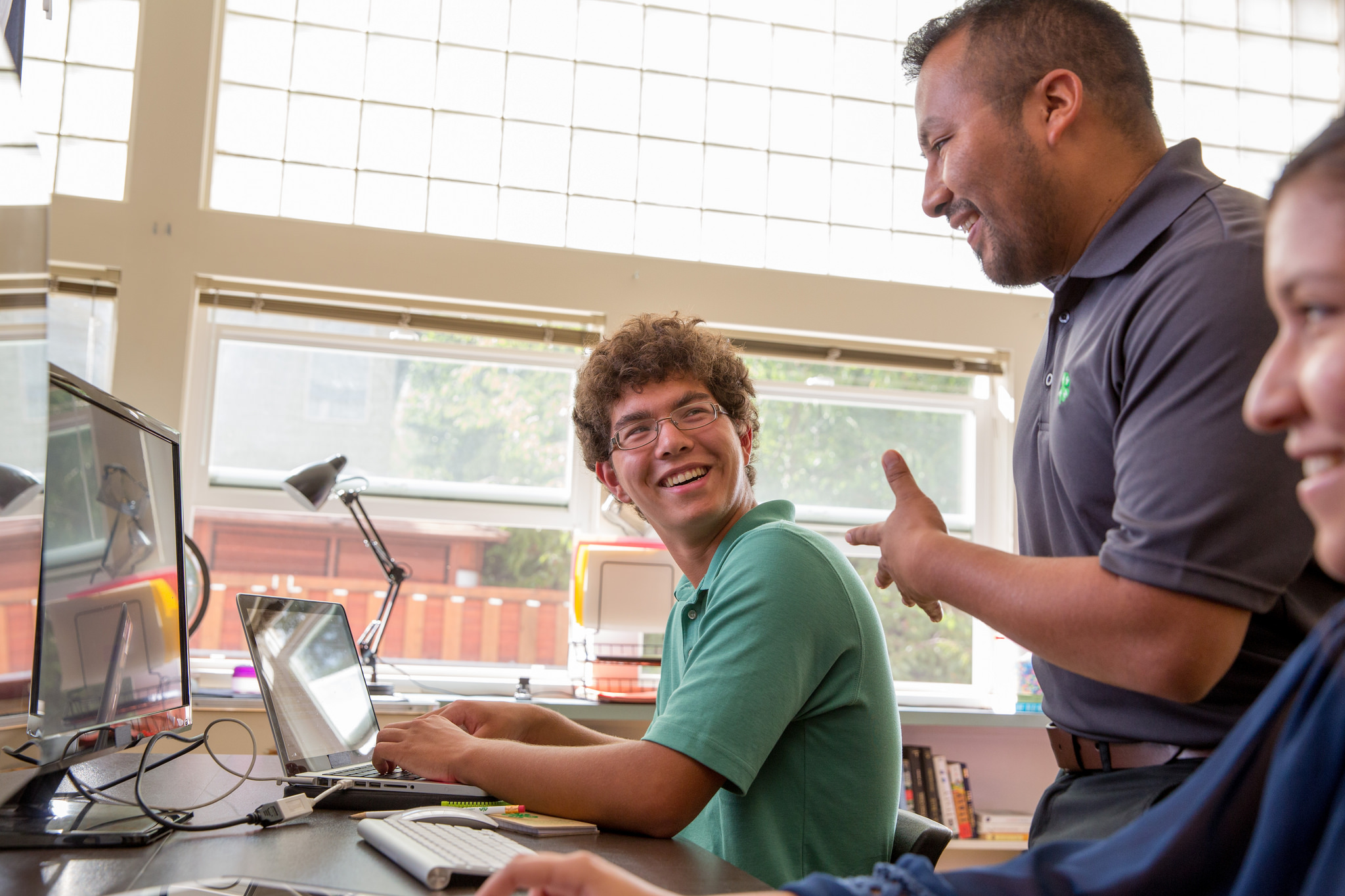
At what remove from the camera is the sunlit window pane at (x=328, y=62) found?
3.57m

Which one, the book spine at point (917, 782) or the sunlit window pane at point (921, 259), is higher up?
the sunlit window pane at point (921, 259)

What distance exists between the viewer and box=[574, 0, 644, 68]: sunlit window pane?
3.75 metres

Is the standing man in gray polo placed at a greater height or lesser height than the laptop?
greater

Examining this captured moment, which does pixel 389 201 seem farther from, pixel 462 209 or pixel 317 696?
pixel 317 696

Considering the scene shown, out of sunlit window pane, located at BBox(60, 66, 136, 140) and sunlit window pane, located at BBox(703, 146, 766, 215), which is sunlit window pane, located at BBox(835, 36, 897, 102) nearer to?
sunlit window pane, located at BBox(703, 146, 766, 215)

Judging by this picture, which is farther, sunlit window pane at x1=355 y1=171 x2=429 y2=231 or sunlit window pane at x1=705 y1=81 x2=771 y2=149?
sunlit window pane at x1=705 y1=81 x2=771 y2=149

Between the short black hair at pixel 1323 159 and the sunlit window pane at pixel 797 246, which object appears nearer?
the short black hair at pixel 1323 159

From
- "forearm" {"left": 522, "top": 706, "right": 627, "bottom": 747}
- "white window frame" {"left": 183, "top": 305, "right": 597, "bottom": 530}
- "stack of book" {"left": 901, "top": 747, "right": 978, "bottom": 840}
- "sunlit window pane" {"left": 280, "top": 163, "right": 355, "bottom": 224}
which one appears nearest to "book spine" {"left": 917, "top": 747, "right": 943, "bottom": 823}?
"stack of book" {"left": 901, "top": 747, "right": 978, "bottom": 840}

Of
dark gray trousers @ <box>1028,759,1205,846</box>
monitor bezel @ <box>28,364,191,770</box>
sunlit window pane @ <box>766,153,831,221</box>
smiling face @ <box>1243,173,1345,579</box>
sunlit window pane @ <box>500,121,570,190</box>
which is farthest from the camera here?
sunlit window pane @ <box>766,153,831,221</box>

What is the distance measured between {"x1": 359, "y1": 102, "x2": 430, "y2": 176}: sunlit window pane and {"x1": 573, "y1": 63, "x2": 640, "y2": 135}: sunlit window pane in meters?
0.58

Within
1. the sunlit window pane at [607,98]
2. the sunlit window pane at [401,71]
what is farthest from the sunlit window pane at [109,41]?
the sunlit window pane at [607,98]

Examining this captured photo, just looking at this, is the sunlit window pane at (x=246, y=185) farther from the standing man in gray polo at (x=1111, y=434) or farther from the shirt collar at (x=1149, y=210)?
the shirt collar at (x=1149, y=210)

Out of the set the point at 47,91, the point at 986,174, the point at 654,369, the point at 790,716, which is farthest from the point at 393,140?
the point at 790,716

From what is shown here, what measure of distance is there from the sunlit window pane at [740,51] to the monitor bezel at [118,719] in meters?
2.93
